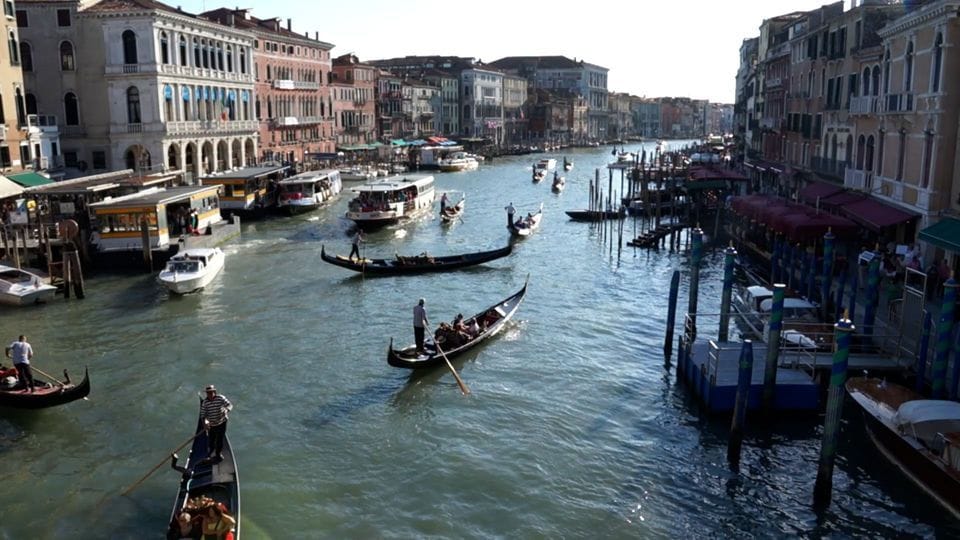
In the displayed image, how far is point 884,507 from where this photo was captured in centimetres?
1063

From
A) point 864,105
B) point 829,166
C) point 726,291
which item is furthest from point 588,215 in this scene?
point 726,291

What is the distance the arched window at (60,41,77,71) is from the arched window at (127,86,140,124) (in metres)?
2.58

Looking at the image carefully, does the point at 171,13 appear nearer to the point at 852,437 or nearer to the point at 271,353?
the point at 271,353

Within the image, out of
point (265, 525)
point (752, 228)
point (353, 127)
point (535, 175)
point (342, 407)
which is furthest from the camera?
point (353, 127)

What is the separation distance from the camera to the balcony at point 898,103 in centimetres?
1926

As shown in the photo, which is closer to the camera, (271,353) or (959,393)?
(959,393)

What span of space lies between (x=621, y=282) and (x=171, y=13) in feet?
82.8

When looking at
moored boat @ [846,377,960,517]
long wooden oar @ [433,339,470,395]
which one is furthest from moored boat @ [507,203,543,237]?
moored boat @ [846,377,960,517]

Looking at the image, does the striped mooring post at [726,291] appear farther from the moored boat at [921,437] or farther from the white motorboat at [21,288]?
the white motorboat at [21,288]

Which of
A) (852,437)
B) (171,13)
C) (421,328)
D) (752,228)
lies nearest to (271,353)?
(421,328)

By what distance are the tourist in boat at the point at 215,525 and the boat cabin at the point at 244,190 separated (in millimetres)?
28358

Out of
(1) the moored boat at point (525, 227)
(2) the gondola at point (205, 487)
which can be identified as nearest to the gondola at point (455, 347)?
(2) the gondola at point (205, 487)

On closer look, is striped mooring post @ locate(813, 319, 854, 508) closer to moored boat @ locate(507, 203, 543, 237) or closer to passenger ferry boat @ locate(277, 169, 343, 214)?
moored boat @ locate(507, 203, 543, 237)

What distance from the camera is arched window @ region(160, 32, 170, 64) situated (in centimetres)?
3709
